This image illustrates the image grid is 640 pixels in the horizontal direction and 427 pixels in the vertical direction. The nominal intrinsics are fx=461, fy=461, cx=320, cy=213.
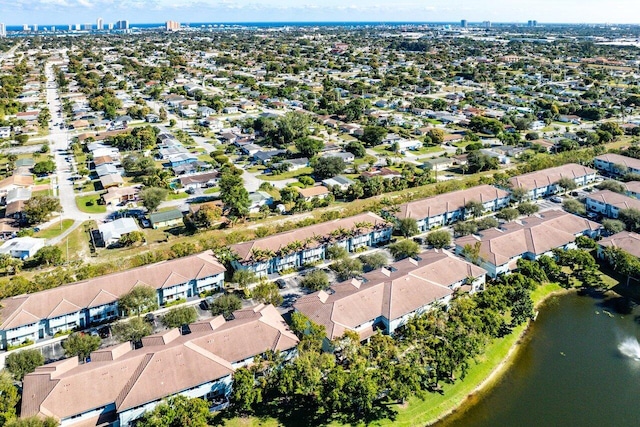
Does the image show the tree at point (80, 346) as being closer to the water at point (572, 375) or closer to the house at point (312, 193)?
the water at point (572, 375)

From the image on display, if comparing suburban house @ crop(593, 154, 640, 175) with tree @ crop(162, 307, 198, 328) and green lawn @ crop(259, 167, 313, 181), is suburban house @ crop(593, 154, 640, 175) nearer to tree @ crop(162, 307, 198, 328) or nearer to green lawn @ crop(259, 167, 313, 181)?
green lawn @ crop(259, 167, 313, 181)

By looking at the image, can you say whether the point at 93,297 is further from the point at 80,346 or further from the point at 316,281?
the point at 316,281

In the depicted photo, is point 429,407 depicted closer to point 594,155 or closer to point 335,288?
point 335,288

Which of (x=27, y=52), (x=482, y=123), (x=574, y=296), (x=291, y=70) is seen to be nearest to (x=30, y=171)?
(x=574, y=296)

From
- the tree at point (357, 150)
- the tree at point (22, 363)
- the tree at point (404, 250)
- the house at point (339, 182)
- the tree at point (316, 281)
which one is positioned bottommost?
the tree at point (22, 363)

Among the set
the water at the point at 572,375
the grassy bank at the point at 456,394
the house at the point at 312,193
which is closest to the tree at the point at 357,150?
the house at the point at 312,193

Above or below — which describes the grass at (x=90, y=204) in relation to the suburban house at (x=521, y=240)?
below
